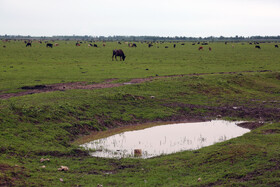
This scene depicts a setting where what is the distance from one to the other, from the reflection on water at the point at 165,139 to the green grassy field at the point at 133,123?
0.88 m

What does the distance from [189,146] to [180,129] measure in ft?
8.60

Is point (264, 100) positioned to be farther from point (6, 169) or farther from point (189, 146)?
point (6, 169)

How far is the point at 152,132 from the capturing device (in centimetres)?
1532

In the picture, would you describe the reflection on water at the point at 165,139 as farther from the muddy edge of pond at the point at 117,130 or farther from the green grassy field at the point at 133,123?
the green grassy field at the point at 133,123

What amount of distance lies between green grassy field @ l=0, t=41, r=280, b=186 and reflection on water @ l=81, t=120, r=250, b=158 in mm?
876

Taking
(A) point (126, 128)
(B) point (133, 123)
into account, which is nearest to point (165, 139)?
(A) point (126, 128)

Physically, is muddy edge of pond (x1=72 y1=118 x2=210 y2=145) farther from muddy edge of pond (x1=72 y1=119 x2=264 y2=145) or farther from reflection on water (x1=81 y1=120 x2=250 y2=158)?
reflection on water (x1=81 y1=120 x2=250 y2=158)

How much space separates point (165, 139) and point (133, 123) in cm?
265

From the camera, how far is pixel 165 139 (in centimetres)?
1419

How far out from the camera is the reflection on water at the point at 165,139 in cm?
1239

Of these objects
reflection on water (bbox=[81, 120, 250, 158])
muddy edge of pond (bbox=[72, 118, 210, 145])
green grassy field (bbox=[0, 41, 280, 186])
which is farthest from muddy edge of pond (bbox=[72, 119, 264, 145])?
reflection on water (bbox=[81, 120, 250, 158])

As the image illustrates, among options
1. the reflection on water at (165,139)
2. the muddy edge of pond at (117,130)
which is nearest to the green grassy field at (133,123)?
the muddy edge of pond at (117,130)

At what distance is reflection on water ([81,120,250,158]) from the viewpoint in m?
12.4

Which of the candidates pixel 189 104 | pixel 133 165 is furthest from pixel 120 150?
pixel 189 104
